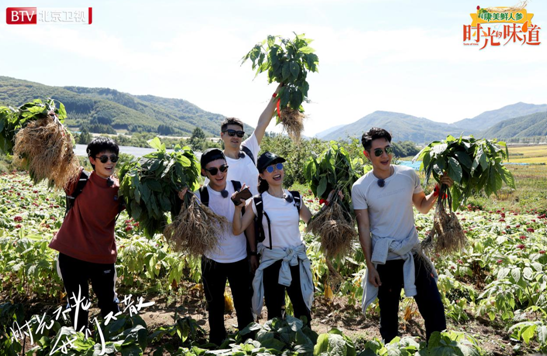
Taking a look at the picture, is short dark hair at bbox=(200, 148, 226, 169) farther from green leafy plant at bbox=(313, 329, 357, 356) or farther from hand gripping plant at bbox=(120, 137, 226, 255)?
green leafy plant at bbox=(313, 329, 357, 356)

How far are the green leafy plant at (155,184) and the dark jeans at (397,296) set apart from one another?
1718mm

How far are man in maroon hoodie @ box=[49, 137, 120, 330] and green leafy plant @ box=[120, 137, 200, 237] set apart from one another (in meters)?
0.16

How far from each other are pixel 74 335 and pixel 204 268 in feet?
3.67

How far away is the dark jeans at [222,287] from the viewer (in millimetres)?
3057

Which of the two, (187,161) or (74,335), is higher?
(187,161)

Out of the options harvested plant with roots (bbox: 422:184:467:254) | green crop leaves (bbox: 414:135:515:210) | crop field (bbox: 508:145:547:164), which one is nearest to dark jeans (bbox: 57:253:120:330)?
harvested plant with roots (bbox: 422:184:467:254)

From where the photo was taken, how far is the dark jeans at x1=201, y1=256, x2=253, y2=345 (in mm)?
3057

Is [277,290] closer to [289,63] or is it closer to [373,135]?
[373,135]

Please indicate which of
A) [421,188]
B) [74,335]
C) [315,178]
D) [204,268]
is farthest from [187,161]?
[421,188]

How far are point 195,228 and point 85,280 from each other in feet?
3.77

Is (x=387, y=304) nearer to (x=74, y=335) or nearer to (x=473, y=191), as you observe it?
(x=473, y=191)

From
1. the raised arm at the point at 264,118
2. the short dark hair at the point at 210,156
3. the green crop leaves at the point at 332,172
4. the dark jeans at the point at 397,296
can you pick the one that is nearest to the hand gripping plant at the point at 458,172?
the dark jeans at the point at 397,296

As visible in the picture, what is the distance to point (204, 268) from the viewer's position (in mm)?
→ 3105

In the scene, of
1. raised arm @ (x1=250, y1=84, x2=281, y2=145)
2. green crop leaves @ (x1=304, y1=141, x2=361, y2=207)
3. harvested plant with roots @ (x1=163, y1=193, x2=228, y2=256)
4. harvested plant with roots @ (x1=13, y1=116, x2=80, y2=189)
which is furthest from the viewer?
raised arm @ (x1=250, y1=84, x2=281, y2=145)
